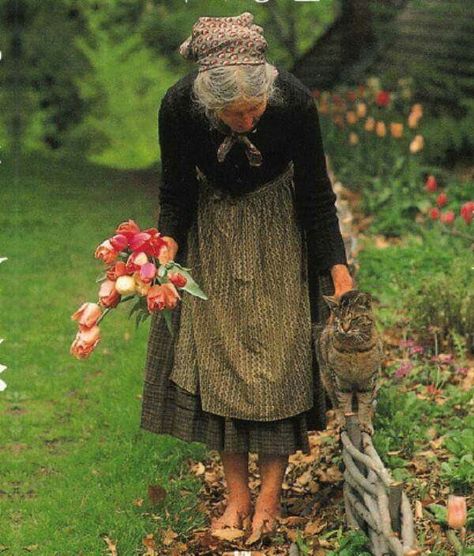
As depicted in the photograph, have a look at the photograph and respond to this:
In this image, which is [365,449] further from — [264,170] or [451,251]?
[451,251]

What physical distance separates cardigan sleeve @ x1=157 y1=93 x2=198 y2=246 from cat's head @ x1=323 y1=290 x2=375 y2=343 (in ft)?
2.06

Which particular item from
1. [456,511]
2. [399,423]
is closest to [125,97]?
[399,423]

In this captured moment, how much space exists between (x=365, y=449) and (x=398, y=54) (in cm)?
738

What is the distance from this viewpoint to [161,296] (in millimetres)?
3594

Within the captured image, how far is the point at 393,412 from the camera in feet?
16.2

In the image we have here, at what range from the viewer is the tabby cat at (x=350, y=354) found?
389 centimetres

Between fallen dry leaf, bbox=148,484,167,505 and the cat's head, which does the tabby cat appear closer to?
the cat's head

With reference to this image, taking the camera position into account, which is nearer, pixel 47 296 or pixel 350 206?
pixel 47 296

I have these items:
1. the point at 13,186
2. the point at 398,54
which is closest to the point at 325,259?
the point at 398,54

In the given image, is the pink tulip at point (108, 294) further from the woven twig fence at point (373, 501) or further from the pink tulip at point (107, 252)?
the woven twig fence at point (373, 501)

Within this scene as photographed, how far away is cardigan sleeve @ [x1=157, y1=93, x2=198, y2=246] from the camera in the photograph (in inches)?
158

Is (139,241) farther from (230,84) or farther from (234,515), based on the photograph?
(234,515)

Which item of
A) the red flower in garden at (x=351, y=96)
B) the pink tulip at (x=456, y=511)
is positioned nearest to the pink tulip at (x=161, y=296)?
the pink tulip at (x=456, y=511)

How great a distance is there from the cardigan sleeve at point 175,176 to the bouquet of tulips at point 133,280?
1.32 feet
